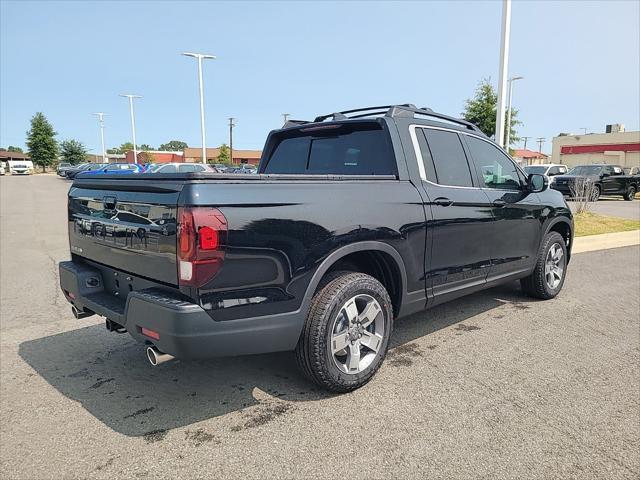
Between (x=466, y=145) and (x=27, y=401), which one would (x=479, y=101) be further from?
(x=27, y=401)

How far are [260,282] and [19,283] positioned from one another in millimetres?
5313

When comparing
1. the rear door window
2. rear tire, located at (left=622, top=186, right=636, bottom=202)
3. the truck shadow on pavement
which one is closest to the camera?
the truck shadow on pavement

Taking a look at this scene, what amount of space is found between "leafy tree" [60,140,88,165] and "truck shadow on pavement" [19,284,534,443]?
75052 mm

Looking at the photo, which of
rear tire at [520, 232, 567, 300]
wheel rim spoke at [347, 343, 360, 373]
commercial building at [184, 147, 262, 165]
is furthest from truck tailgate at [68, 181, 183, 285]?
commercial building at [184, 147, 262, 165]

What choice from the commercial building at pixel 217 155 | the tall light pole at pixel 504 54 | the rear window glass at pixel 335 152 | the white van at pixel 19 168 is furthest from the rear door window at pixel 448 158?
the commercial building at pixel 217 155

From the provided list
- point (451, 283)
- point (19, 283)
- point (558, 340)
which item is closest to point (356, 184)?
point (451, 283)

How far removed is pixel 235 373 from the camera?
3646 mm

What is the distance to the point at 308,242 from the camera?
9.48ft

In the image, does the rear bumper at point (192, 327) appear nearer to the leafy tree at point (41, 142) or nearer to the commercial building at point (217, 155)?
the leafy tree at point (41, 142)

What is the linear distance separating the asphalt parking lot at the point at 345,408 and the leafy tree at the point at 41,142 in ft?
218

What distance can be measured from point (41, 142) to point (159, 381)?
6909 centimetres

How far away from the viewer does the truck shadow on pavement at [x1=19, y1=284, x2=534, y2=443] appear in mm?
3027

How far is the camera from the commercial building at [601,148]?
168 feet

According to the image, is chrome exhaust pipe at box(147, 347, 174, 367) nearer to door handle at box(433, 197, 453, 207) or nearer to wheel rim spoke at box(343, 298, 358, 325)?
wheel rim spoke at box(343, 298, 358, 325)
